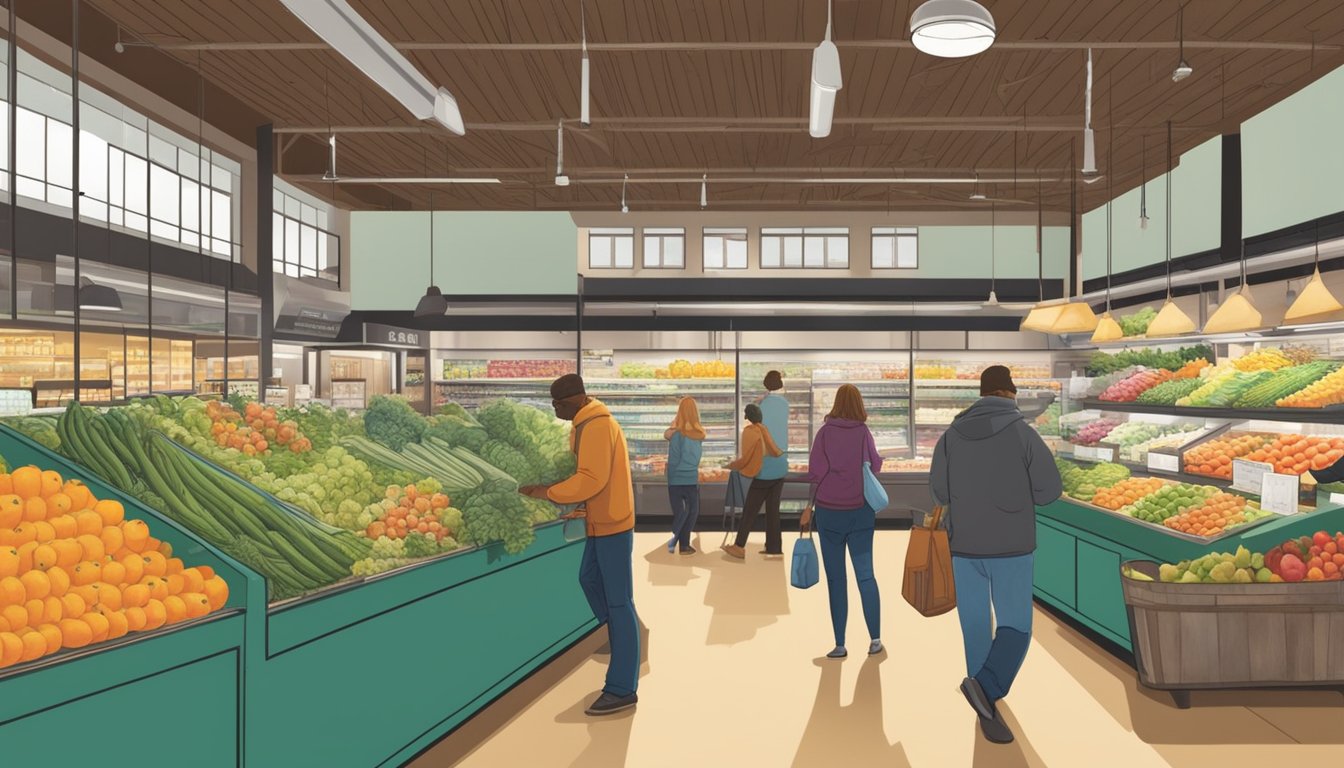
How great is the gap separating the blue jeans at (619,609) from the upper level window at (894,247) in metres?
7.87

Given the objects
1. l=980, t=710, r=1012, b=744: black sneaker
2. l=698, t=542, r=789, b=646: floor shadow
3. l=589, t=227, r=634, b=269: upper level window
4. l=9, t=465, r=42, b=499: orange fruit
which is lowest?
l=698, t=542, r=789, b=646: floor shadow

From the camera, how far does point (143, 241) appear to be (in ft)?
29.8

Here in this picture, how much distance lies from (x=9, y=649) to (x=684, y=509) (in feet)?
21.4

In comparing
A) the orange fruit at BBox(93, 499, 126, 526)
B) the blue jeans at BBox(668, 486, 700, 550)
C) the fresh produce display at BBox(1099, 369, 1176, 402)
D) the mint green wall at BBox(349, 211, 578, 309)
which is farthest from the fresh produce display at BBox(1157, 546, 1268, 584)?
the mint green wall at BBox(349, 211, 578, 309)

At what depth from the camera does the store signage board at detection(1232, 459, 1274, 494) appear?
15.0 feet

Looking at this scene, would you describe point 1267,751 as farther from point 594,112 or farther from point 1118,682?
point 594,112

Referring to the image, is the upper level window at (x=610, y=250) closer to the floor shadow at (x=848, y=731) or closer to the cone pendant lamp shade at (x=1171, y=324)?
the cone pendant lamp shade at (x=1171, y=324)

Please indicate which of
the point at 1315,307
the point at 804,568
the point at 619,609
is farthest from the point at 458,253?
the point at 1315,307

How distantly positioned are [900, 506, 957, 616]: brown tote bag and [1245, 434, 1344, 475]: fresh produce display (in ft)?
7.42

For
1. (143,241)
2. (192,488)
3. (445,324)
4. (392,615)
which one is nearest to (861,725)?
(392,615)

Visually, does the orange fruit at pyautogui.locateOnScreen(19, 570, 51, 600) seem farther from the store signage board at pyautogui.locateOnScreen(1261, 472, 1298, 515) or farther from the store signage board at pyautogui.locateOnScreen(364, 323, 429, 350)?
the store signage board at pyautogui.locateOnScreen(364, 323, 429, 350)

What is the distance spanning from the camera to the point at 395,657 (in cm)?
327

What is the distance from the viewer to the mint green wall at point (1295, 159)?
583cm

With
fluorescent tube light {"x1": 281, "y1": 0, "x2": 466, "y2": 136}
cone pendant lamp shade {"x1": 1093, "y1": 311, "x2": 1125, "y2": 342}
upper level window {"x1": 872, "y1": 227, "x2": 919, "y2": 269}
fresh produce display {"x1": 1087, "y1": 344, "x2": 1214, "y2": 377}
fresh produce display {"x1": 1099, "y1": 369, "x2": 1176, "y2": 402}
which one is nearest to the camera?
fluorescent tube light {"x1": 281, "y1": 0, "x2": 466, "y2": 136}
